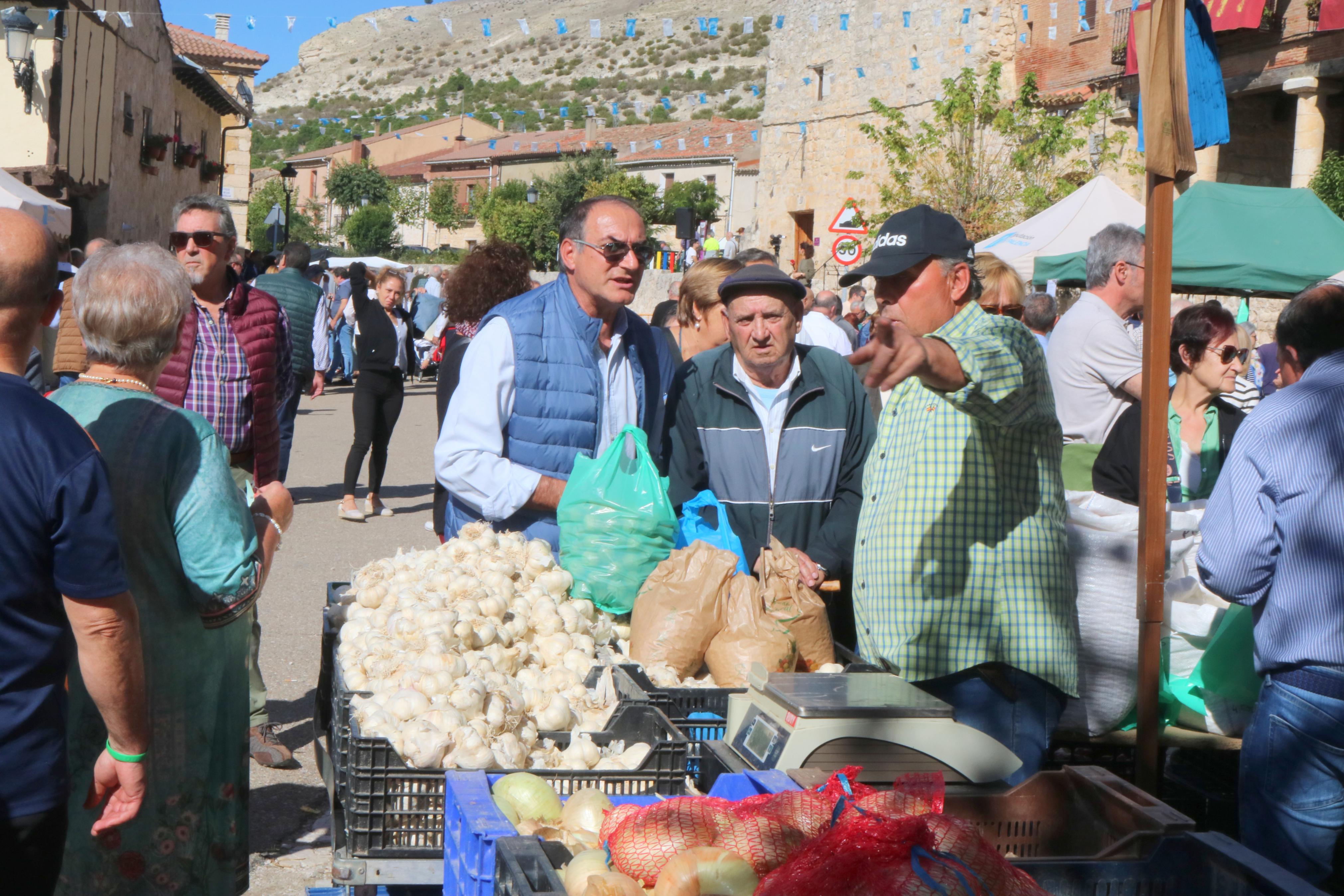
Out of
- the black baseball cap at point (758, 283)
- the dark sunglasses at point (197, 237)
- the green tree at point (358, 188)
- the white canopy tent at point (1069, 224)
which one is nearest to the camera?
the black baseball cap at point (758, 283)

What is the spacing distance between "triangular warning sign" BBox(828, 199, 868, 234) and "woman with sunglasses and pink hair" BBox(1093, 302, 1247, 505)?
506 inches

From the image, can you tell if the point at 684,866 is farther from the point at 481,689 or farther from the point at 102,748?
the point at 102,748

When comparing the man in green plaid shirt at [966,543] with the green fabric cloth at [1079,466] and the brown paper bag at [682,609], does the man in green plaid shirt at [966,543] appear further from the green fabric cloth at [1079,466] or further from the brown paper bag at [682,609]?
Answer: the green fabric cloth at [1079,466]

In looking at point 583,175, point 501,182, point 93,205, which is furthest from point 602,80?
point 93,205

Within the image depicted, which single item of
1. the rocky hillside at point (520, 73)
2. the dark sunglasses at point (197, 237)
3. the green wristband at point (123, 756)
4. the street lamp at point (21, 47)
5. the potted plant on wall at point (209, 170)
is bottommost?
the green wristband at point (123, 756)

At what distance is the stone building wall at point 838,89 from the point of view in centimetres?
3098

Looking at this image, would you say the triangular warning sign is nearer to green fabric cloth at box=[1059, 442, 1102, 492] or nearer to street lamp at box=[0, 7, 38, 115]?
street lamp at box=[0, 7, 38, 115]

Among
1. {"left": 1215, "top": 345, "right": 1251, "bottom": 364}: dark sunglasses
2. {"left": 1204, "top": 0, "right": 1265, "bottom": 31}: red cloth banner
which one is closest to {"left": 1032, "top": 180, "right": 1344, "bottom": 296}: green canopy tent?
{"left": 1215, "top": 345, "right": 1251, "bottom": 364}: dark sunglasses

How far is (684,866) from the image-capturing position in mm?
1715

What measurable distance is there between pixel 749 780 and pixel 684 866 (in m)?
0.49

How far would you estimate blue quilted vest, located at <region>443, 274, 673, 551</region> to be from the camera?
372 cm

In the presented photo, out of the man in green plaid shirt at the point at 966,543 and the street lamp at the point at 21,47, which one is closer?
the man in green plaid shirt at the point at 966,543

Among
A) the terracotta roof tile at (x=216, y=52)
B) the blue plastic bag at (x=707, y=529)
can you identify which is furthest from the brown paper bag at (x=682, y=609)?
the terracotta roof tile at (x=216, y=52)

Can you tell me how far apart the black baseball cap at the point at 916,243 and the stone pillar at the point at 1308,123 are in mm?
19294
